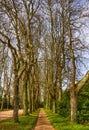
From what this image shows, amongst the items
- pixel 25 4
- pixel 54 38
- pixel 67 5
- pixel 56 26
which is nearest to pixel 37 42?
pixel 54 38

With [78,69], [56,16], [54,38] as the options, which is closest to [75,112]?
[78,69]

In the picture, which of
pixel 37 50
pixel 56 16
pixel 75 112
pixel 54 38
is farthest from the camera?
pixel 37 50

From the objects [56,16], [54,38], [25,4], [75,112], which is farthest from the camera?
[54,38]

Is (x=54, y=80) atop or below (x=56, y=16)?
below

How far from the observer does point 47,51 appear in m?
42.1

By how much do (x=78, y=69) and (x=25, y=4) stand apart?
7693 mm

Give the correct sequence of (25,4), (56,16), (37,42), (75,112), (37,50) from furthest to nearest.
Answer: (37,50) → (37,42) → (56,16) → (25,4) → (75,112)

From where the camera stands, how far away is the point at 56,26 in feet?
109

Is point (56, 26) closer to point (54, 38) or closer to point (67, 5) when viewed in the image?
point (54, 38)

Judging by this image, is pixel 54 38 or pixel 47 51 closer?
pixel 54 38

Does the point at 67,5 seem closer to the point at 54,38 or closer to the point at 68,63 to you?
the point at 68,63

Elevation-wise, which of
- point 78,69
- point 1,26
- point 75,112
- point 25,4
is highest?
point 25,4

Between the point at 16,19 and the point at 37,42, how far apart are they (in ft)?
50.8

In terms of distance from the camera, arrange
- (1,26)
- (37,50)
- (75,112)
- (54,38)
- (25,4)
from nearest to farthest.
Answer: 1. (75,112)
2. (1,26)
3. (25,4)
4. (54,38)
5. (37,50)
